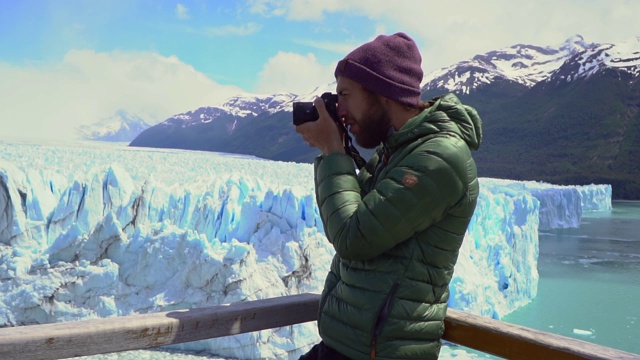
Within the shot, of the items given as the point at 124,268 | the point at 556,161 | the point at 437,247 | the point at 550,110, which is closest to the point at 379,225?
the point at 437,247

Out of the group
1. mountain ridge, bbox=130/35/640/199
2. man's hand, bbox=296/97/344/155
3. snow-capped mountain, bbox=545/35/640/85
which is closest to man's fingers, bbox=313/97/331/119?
man's hand, bbox=296/97/344/155

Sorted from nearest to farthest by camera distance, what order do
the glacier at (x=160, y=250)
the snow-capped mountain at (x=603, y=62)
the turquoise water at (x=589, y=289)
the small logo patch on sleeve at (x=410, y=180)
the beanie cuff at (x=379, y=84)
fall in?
the small logo patch on sleeve at (x=410, y=180), the beanie cuff at (x=379, y=84), the glacier at (x=160, y=250), the turquoise water at (x=589, y=289), the snow-capped mountain at (x=603, y=62)

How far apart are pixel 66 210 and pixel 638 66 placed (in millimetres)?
66529

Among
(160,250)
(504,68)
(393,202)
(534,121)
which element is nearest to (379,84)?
(393,202)

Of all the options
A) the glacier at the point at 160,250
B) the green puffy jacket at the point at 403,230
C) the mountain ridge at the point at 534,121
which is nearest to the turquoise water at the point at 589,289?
the glacier at the point at 160,250

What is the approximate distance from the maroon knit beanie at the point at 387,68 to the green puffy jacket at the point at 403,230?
0.06 meters

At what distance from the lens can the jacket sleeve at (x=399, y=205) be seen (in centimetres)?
92

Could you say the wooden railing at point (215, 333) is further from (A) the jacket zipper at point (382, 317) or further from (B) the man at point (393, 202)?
(A) the jacket zipper at point (382, 317)

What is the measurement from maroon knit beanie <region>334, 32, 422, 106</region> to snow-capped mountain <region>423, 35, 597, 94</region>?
243 feet

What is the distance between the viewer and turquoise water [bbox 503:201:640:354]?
29.1 ft

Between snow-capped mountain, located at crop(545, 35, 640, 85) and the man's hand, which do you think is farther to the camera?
snow-capped mountain, located at crop(545, 35, 640, 85)

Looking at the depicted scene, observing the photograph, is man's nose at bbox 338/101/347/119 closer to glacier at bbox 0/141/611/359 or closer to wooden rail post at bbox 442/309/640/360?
wooden rail post at bbox 442/309/640/360

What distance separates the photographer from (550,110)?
58250mm

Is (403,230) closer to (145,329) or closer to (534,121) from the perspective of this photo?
(145,329)
